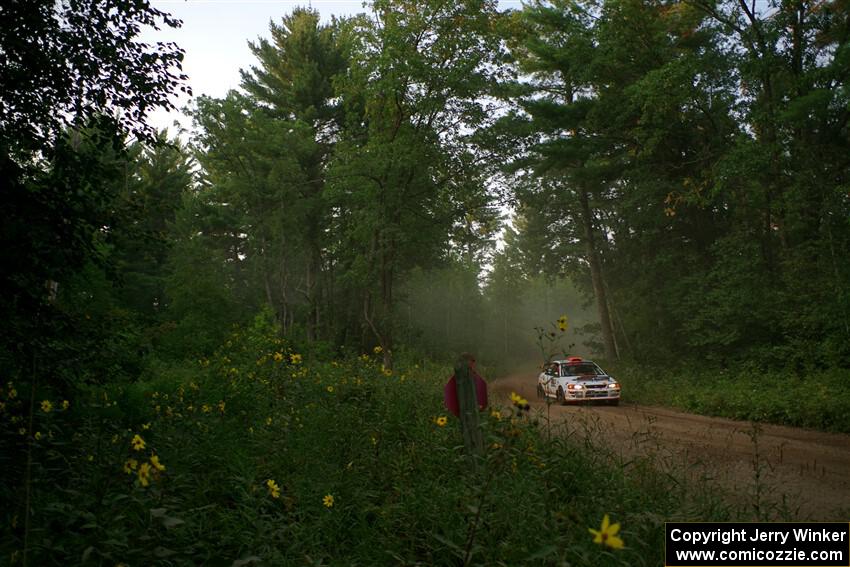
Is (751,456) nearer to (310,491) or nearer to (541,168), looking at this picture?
(310,491)

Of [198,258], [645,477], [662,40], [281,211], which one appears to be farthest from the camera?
[281,211]

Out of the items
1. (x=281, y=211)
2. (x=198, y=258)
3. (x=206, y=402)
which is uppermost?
(x=281, y=211)

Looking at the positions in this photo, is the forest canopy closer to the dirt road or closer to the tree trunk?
the tree trunk

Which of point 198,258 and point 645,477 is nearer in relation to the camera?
point 645,477

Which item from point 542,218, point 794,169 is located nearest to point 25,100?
point 794,169

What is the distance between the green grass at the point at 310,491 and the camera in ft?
12.7

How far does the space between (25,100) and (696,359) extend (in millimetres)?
22833

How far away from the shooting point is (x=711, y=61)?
20.3 metres

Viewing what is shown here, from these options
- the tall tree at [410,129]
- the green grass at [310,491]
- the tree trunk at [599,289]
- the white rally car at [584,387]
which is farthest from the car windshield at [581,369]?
the green grass at [310,491]

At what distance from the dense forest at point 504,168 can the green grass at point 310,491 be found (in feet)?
3.33

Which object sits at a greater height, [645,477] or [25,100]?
[25,100]

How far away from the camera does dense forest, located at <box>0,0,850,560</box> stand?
615 cm

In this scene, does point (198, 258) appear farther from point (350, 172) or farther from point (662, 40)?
point (662, 40)

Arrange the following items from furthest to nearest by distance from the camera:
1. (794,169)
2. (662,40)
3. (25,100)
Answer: (662,40), (794,169), (25,100)
